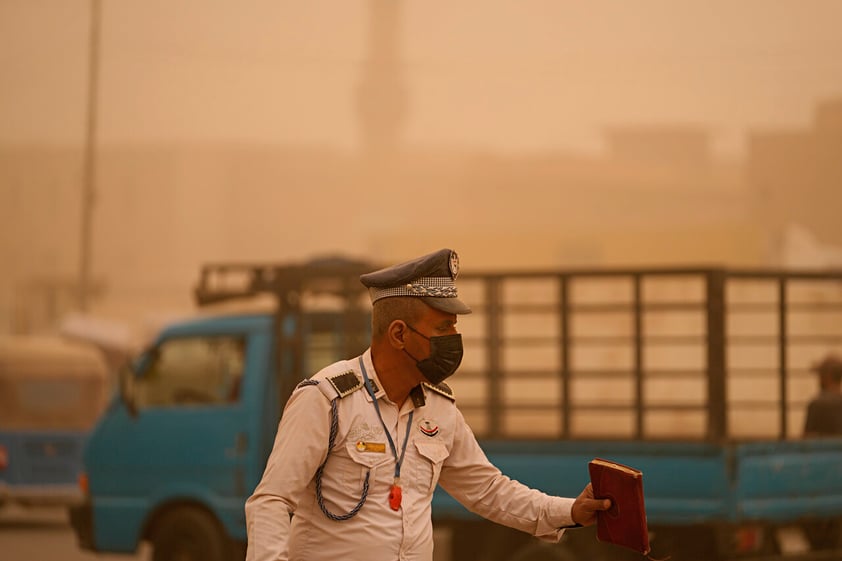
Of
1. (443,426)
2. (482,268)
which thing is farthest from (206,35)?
(443,426)

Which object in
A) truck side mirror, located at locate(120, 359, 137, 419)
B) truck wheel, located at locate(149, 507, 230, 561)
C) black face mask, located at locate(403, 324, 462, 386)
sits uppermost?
black face mask, located at locate(403, 324, 462, 386)

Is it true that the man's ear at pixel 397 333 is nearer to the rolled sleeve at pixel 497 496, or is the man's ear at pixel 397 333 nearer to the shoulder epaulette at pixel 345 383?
the shoulder epaulette at pixel 345 383

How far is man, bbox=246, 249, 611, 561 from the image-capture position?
112 inches

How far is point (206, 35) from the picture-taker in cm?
1313

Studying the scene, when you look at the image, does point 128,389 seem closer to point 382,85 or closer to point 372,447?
point 372,447

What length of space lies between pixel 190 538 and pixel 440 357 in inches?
195

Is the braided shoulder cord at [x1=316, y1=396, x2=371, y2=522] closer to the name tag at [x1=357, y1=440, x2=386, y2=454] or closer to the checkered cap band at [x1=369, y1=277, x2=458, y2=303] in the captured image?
the name tag at [x1=357, y1=440, x2=386, y2=454]

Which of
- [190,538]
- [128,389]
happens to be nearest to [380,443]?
[190,538]

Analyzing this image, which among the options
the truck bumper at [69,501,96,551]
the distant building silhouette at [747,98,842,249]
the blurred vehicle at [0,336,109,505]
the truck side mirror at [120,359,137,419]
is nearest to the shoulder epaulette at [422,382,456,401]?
the truck side mirror at [120,359,137,419]

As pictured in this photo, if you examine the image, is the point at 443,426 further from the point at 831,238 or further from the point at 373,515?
the point at 831,238

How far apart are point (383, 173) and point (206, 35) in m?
2.18

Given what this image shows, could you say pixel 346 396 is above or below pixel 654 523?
above

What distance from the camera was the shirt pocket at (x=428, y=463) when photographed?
2986mm

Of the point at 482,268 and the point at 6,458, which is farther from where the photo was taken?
the point at 482,268
